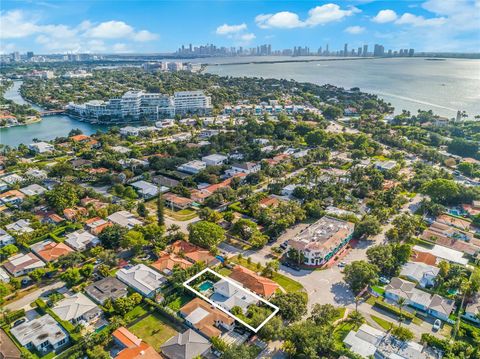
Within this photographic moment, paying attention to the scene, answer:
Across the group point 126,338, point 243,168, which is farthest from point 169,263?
point 243,168

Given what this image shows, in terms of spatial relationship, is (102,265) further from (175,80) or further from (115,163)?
(175,80)

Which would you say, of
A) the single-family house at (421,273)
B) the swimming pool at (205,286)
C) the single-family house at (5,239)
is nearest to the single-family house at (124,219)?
the single-family house at (5,239)

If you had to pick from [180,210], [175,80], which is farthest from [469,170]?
[175,80]

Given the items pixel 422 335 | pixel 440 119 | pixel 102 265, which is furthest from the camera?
pixel 440 119

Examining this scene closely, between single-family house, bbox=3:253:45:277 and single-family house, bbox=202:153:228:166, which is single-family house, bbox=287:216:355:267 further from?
single-family house, bbox=202:153:228:166

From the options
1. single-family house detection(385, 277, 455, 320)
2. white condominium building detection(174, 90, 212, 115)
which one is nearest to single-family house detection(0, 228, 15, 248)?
single-family house detection(385, 277, 455, 320)

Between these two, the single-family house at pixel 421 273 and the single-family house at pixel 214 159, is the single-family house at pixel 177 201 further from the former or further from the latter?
the single-family house at pixel 421 273

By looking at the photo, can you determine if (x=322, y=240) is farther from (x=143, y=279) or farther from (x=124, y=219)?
(x=124, y=219)
